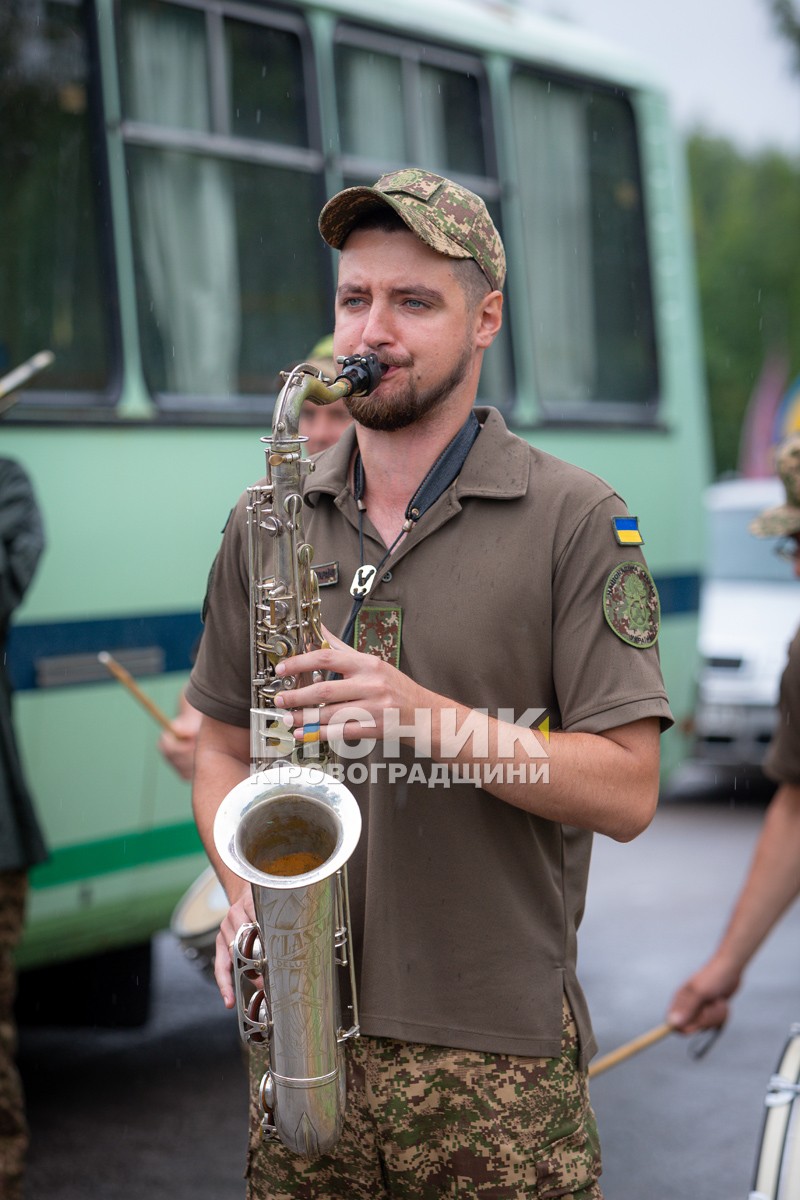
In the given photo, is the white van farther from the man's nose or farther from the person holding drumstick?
the man's nose

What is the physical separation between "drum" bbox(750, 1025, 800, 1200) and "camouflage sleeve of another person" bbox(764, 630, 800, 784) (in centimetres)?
82

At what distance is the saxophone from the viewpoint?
2408 mm

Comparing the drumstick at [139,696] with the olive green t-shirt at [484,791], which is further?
the drumstick at [139,696]

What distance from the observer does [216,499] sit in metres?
5.46

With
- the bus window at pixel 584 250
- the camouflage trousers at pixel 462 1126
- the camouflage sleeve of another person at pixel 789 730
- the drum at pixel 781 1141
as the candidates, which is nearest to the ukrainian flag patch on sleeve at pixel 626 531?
the camouflage trousers at pixel 462 1126

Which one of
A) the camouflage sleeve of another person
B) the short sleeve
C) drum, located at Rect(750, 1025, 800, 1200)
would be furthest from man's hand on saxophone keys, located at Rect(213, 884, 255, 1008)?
the camouflage sleeve of another person

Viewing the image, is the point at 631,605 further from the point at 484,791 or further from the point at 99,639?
the point at 99,639

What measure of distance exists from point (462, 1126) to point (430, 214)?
1405 mm

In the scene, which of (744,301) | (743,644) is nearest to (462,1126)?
(743,644)

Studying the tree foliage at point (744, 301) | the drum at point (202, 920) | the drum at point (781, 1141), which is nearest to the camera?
the drum at point (781, 1141)

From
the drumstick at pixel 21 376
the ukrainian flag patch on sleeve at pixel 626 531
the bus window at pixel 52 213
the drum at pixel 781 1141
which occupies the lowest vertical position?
the drum at pixel 781 1141

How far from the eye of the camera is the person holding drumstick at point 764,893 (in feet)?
12.1

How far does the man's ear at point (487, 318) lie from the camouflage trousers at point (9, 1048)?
96.0 inches

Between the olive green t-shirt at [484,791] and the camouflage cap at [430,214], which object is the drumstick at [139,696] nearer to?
the olive green t-shirt at [484,791]
